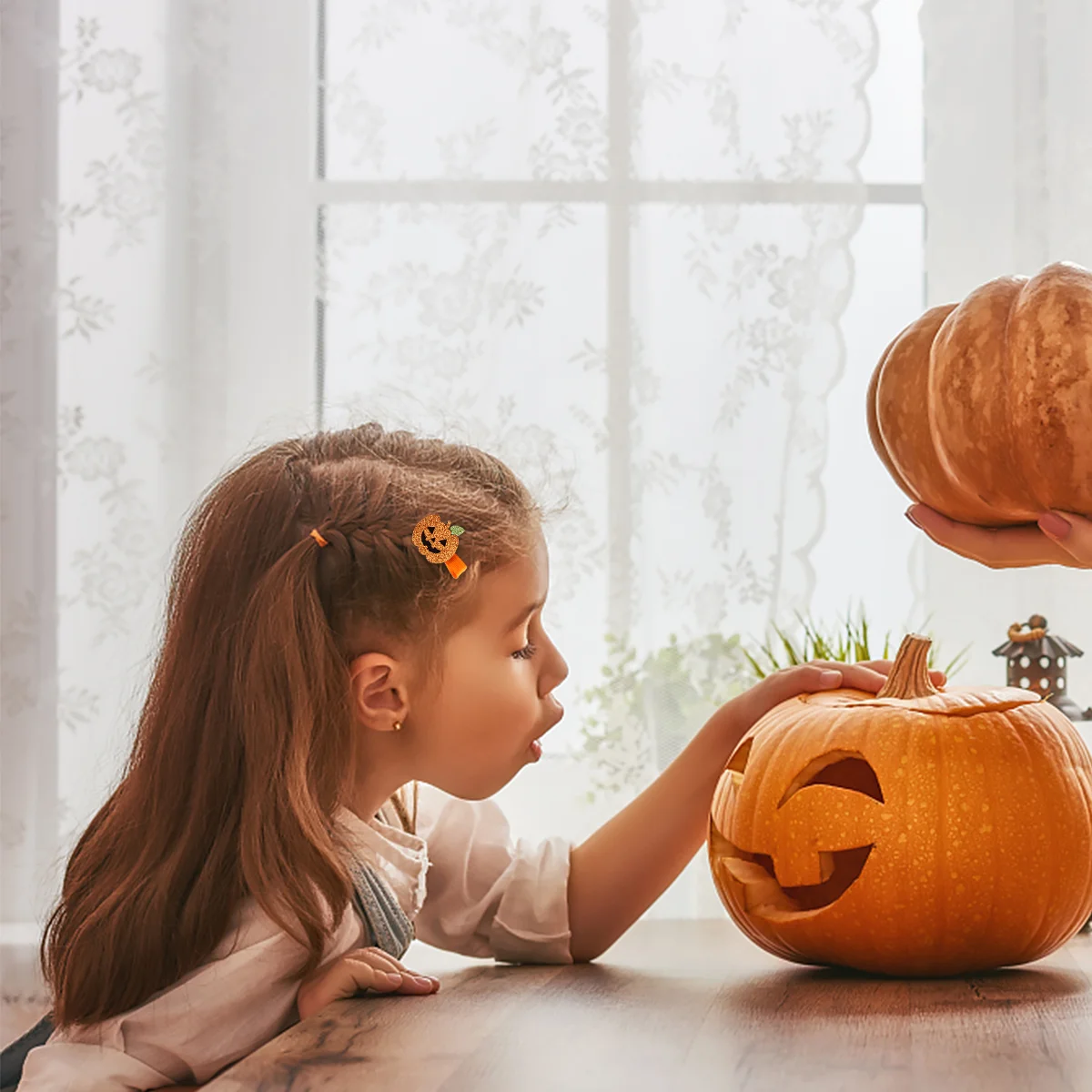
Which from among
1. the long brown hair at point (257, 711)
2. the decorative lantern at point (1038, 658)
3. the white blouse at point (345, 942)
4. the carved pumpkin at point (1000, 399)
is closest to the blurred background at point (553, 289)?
the decorative lantern at point (1038, 658)

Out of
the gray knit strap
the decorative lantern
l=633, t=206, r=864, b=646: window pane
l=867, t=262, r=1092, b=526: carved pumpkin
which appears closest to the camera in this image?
l=867, t=262, r=1092, b=526: carved pumpkin

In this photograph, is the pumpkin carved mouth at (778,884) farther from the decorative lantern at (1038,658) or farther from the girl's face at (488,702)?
the decorative lantern at (1038,658)

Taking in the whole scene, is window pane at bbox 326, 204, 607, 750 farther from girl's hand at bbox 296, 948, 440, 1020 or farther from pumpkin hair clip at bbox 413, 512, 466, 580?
girl's hand at bbox 296, 948, 440, 1020

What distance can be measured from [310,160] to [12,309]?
15.7 inches

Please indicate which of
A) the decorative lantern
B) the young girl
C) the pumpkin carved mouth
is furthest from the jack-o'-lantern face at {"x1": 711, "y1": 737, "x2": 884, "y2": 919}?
the decorative lantern

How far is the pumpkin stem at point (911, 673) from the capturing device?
85 cm

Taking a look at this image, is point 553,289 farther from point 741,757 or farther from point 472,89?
point 741,757

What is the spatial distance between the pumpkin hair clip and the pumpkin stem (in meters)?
0.32

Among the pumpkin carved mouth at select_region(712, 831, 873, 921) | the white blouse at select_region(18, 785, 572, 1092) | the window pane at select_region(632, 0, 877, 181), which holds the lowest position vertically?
the white blouse at select_region(18, 785, 572, 1092)

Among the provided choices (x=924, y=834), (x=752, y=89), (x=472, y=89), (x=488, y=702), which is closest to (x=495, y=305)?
(x=472, y=89)

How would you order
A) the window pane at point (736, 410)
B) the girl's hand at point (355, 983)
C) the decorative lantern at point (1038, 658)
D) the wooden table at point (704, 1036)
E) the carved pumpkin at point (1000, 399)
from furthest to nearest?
the window pane at point (736, 410)
the decorative lantern at point (1038, 658)
the girl's hand at point (355, 983)
the carved pumpkin at point (1000, 399)
the wooden table at point (704, 1036)

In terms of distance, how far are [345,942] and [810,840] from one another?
33 centimetres

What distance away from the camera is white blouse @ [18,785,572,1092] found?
0.82 m

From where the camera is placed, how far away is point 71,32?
1.53m
